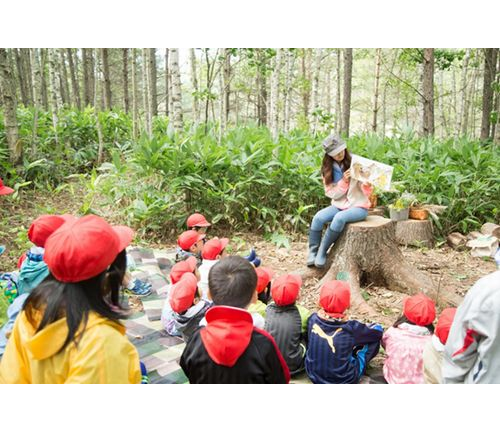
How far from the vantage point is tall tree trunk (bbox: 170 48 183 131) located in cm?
630

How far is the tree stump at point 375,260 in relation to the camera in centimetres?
416

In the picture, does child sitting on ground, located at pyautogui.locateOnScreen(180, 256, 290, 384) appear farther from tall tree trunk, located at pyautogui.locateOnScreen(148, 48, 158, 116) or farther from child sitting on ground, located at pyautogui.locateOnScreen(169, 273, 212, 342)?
tall tree trunk, located at pyautogui.locateOnScreen(148, 48, 158, 116)

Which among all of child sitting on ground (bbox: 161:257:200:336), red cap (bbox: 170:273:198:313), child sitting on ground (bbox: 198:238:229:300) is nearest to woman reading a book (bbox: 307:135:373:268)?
child sitting on ground (bbox: 198:238:229:300)

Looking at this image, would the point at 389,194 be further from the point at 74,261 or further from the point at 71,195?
the point at 74,261

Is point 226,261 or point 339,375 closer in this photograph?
point 226,261

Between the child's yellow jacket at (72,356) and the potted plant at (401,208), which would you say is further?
the potted plant at (401,208)

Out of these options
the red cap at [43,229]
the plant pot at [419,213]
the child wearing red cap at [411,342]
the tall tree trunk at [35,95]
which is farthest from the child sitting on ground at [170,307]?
the tall tree trunk at [35,95]

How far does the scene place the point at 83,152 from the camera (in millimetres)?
7684

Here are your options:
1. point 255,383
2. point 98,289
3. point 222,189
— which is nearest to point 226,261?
point 255,383

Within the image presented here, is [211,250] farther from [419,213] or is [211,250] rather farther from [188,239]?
[419,213]

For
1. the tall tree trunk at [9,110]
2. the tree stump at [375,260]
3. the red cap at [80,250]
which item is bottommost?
the tree stump at [375,260]

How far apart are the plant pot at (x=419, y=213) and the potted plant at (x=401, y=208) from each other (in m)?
0.07

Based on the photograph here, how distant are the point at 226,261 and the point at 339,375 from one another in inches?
47.5

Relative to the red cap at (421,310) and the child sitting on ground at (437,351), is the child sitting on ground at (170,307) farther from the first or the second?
the child sitting on ground at (437,351)
